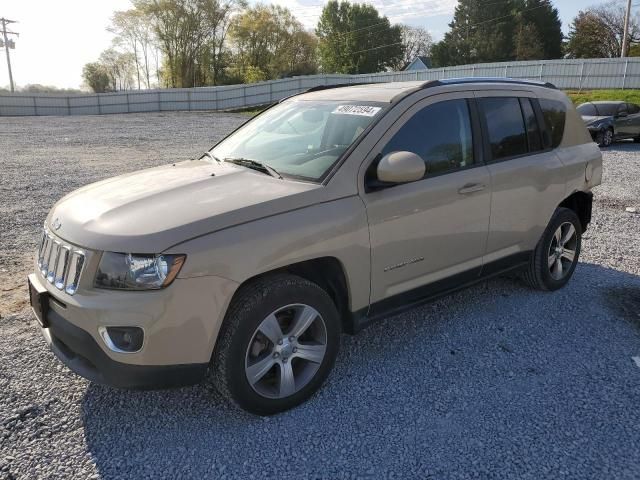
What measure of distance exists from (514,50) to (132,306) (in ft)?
216

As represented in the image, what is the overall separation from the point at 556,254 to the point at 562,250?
0.30 feet

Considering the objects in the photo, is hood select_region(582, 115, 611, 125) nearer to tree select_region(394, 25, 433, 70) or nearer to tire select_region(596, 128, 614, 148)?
tire select_region(596, 128, 614, 148)

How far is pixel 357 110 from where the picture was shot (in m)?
3.62

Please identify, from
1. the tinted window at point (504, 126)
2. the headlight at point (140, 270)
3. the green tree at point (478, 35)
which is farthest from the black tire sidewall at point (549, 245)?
the green tree at point (478, 35)

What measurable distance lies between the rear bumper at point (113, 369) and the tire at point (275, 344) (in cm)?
19

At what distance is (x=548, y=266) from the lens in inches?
183

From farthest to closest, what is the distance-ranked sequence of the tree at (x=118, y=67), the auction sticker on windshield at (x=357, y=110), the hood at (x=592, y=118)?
the tree at (x=118, y=67)
the hood at (x=592, y=118)
the auction sticker on windshield at (x=357, y=110)

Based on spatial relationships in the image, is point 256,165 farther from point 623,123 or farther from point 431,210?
point 623,123

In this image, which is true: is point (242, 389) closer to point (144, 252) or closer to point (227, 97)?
point (144, 252)

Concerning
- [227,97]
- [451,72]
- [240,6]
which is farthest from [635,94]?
[240,6]

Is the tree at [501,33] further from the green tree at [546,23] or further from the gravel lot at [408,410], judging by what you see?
the gravel lot at [408,410]

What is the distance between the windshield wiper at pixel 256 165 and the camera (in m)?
3.40

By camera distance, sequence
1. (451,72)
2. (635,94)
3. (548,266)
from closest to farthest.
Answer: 1. (548,266)
2. (635,94)
3. (451,72)

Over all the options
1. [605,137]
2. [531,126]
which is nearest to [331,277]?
→ [531,126]
